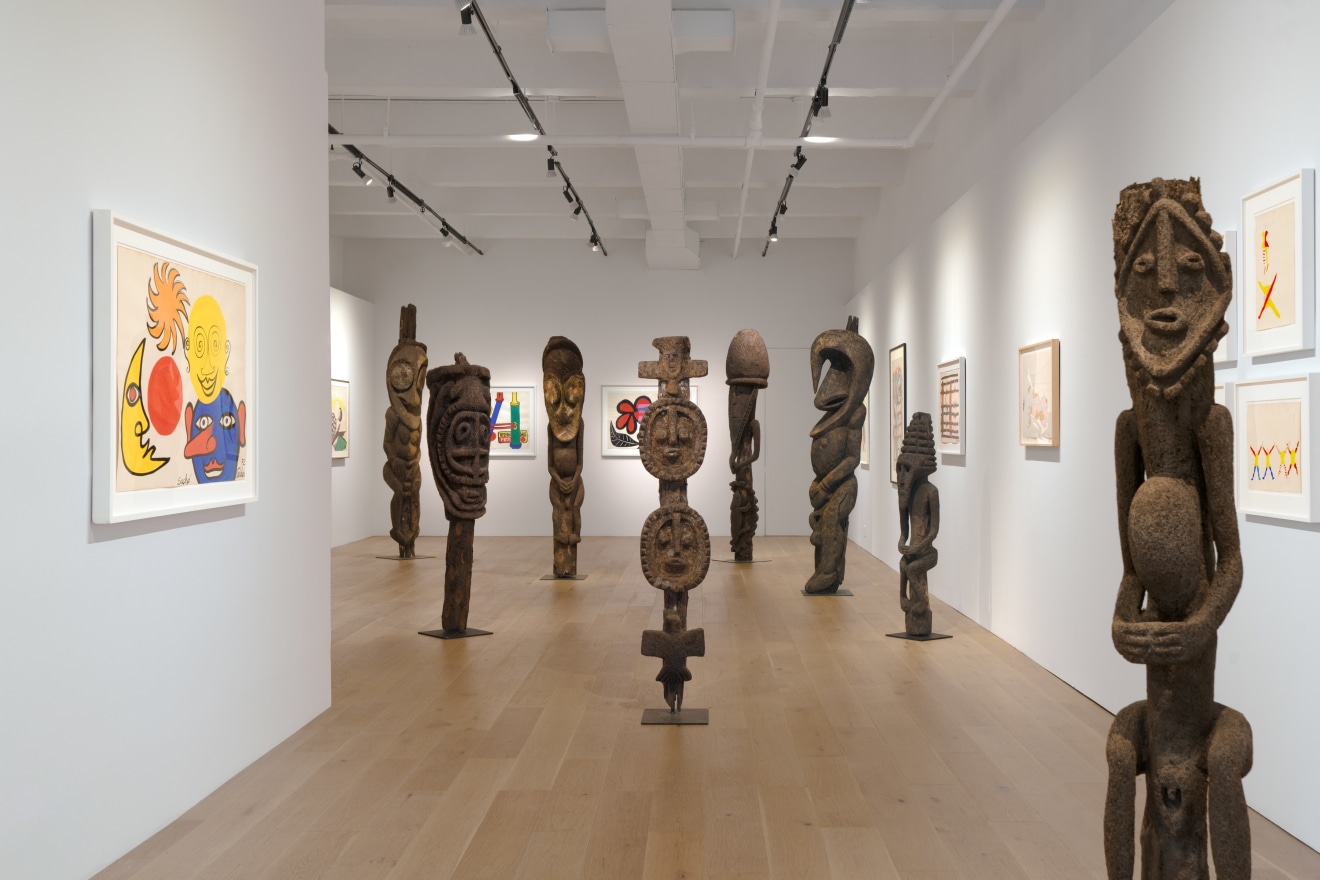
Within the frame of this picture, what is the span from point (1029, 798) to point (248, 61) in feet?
15.3

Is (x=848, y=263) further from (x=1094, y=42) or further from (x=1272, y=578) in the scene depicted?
(x=1272, y=578)

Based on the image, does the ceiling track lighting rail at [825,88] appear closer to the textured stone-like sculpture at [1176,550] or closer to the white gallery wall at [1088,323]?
the white gallery wall at [1088,323]

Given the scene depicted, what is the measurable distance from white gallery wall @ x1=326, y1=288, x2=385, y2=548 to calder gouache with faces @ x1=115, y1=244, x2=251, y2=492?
28.2ft

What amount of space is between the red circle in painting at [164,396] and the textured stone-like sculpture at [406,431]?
25.3 feet

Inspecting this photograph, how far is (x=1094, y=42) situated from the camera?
5.68 m

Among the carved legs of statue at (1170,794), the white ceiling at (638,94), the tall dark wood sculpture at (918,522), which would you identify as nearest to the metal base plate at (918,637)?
the tall dark wood sculpture at (918,522)

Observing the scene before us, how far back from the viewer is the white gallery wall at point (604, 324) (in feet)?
47.5

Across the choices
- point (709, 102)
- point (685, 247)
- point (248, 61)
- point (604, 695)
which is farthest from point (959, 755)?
point (685, 247)

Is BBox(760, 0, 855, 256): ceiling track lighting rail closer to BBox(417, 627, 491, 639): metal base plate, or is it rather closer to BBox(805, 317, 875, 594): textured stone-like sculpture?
BBox(805, 317, 875, 594): textured stone-like sculpture

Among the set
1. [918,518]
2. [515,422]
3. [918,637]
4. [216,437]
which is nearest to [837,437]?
[918,518]

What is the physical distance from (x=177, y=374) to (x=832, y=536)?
6.15 meters

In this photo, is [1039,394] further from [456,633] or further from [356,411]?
[356,411]

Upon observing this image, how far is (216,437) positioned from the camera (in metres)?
4.14

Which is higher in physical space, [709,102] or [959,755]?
[709,102]
